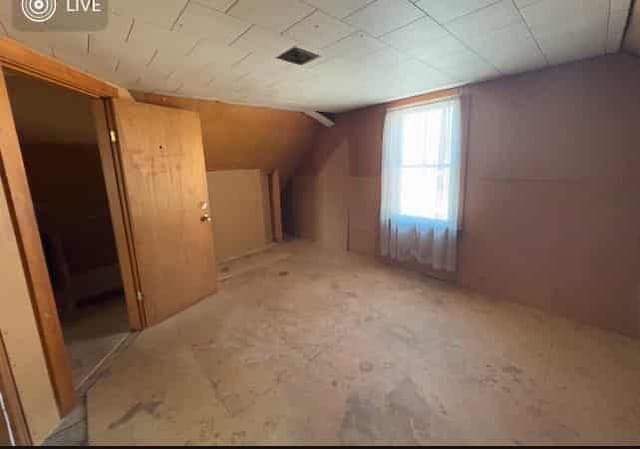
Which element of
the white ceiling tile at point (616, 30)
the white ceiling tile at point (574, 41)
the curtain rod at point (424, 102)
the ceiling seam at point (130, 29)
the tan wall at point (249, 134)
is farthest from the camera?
the tan wall at point (249, 134)

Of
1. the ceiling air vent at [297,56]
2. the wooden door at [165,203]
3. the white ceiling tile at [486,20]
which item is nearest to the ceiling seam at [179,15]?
the ceiling air vent at [297,56]

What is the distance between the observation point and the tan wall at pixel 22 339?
1.31m

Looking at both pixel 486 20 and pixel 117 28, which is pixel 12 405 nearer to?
pixel 117 28

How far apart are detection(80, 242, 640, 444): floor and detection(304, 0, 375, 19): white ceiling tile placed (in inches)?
81.6

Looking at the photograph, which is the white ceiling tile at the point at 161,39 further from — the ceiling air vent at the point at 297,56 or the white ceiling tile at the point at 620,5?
the white ceiling tile at the point at 620,5

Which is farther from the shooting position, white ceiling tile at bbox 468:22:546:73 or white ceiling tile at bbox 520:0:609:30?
white ceiling tile at bbox 468:22:546:73

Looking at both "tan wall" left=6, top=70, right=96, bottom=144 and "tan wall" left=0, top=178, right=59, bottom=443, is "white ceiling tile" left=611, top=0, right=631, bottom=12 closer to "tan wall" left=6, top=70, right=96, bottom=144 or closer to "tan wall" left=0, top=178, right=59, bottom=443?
"tan wall" left=0, top=178, right=59, bottom=443

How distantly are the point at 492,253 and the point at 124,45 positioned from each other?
3364mm

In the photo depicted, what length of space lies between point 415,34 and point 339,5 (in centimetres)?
58

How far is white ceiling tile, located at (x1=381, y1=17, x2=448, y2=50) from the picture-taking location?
4.95 feet

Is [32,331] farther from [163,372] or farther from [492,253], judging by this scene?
[492,253]

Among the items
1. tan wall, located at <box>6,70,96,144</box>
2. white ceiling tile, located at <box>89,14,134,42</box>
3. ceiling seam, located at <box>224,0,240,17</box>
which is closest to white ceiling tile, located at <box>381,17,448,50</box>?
ceiling seam, located at <box>224,0,240,17</box>

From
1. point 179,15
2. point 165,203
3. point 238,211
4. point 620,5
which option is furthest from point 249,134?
point 620,5

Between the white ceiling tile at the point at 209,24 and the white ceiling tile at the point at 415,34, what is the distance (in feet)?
2.79
